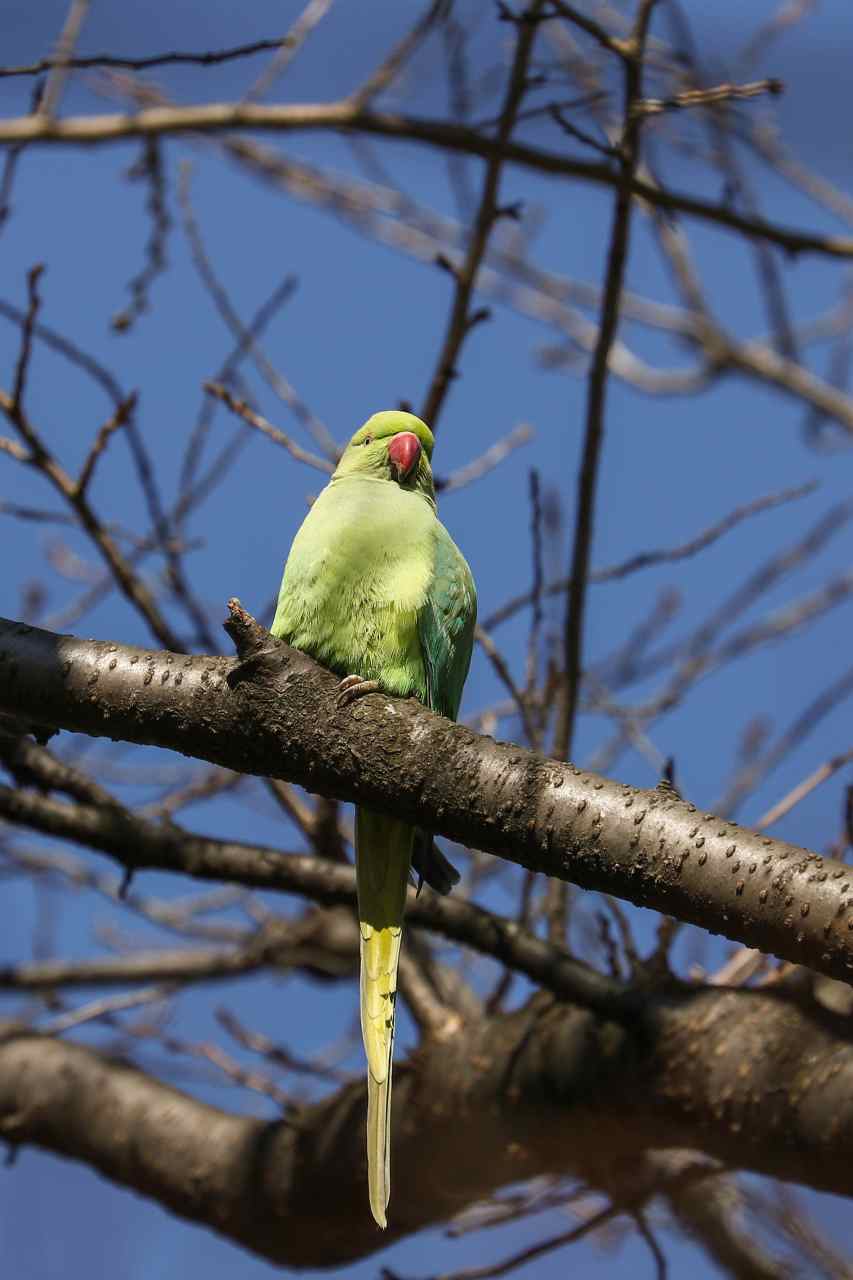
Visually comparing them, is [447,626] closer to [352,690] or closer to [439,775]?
[352,690]

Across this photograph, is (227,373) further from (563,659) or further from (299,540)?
(563,659)

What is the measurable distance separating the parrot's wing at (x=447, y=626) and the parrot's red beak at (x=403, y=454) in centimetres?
36

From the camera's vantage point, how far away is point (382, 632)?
288cm

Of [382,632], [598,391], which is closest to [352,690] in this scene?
[382,632]

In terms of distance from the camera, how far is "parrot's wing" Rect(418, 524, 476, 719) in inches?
117

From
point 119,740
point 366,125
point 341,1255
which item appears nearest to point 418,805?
point 119,740

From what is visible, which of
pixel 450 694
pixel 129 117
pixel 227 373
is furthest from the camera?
pixel 227 373

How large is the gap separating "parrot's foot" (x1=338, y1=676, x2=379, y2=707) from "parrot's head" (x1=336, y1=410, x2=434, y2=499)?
3.98 ft

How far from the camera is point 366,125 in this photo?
3656 millimetres

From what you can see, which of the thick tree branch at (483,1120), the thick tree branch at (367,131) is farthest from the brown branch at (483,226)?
the thick tree branch at (483,1120)

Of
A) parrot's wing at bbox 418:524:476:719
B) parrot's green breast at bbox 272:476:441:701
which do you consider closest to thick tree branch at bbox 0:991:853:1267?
parrot's wing at bbox 418:524:476:719

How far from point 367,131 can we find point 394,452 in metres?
0.97

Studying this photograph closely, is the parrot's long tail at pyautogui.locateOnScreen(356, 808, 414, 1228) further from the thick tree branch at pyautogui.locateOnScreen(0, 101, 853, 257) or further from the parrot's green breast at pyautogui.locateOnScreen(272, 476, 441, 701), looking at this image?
the thick tree branch at pyautogui.locateOnScreen(0, 101, 853, 257)

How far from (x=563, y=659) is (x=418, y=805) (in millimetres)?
1368
